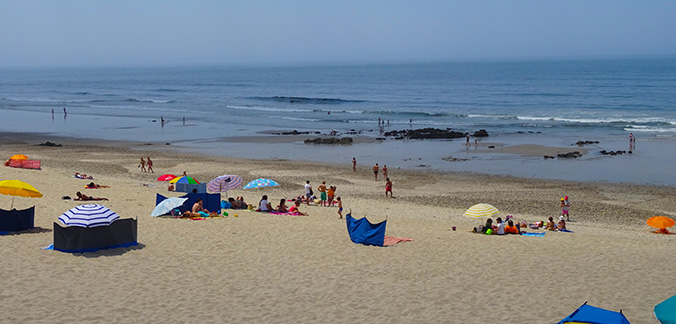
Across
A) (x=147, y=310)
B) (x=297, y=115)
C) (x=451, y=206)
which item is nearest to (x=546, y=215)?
(x=451, y=206)

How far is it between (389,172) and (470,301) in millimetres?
19969

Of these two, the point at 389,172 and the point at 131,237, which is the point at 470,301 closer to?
the point at 131,237

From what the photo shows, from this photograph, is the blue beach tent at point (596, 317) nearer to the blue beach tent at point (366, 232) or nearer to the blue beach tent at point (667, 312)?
the blue beach tent at point (667, 312)

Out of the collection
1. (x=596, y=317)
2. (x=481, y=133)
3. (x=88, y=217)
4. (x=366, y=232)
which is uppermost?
(x=88, y=217)

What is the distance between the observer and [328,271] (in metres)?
13.3

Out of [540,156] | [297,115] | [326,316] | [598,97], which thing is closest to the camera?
[326,316]

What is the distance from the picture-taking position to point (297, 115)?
63781 millimetres

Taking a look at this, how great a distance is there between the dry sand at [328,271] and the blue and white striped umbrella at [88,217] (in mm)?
662

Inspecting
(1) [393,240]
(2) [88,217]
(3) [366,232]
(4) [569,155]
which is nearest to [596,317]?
(3) [366,232]

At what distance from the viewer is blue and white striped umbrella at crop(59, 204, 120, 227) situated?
13.7m

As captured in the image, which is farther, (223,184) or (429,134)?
(429,134)

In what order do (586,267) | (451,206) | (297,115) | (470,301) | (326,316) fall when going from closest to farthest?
(326,316), (470,301), (586,267), (451,206), (297,115)

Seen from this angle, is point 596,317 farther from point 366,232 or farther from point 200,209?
point 200,209

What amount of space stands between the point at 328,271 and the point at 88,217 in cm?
529
